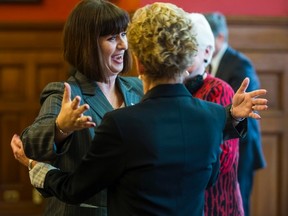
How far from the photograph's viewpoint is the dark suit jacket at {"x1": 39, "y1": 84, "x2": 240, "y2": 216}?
163 centimetres

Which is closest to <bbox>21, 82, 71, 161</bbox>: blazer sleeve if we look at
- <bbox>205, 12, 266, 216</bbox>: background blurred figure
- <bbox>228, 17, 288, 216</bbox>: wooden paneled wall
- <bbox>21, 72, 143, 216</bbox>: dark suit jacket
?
<bbox>21, 72, 143, 216</bbox>: dark suit jacket

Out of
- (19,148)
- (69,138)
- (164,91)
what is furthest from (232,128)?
(19,148)

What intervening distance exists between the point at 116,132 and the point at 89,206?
17.8 inches

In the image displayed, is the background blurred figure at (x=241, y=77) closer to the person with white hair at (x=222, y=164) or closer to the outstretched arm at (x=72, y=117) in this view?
the person with white hair at (x=222, y=164)

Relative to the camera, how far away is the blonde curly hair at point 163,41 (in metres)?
1.65

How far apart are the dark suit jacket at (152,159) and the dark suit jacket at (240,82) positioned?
213cm

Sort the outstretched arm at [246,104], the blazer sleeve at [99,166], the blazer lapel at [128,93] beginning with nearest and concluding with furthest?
the blazer sleeve at [99,166] < the outstretched arm at [246,104] < the blazer lapel at [128,93]

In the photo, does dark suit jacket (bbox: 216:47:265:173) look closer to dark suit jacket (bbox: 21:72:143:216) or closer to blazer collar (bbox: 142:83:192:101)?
dark suit jacket (bbox: 21:72:143:216)

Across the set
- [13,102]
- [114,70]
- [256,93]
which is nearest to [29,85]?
[13,102]

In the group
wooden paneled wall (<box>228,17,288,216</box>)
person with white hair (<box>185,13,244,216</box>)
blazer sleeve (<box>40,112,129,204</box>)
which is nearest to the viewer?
blazer sleeve (<box>40,112,129,204</box>)

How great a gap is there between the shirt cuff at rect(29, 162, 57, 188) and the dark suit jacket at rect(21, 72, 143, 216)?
3 cm

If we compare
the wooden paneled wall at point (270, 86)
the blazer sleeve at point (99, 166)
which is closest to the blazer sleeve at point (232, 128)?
the blazer sleeve at point (99, 166)

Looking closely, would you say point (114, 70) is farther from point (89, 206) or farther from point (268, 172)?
point (268, 172)

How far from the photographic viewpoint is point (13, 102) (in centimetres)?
518
